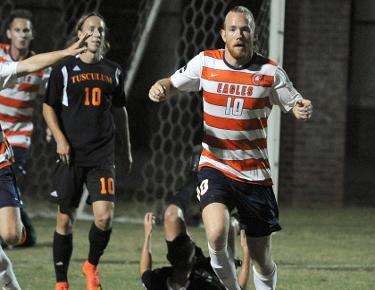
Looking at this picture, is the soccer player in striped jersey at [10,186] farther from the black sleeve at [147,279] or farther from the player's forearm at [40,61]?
the black sleeve at [147,279]

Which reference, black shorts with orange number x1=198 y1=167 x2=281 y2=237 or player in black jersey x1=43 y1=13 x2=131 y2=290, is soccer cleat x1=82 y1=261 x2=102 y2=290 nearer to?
player in black jersey x1=43 y1=13 x2=131 y2=290

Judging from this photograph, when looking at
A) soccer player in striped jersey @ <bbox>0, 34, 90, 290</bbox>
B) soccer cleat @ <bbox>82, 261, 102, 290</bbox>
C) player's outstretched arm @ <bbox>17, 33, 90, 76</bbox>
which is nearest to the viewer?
player's outstretched arm @ <bbox>17, 33, 90, 76</bbox>

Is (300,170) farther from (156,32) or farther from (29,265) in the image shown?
(29,265)

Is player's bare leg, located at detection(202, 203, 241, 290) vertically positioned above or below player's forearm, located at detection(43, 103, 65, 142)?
below

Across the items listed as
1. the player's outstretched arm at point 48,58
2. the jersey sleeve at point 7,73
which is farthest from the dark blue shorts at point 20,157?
the player's outstretched arm at point 48,58

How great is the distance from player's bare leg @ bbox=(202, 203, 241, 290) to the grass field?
148 centimetres

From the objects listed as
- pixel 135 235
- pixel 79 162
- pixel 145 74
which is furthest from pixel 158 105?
pixel 79 162

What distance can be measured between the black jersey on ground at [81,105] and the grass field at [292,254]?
987mm

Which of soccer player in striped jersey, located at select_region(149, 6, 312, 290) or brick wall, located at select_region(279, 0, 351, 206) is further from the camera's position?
brick wall, located at select_region(279, 0, 351, 206)

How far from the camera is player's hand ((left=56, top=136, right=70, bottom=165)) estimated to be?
815 cm

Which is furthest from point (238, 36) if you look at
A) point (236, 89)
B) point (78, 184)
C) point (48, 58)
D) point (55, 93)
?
point (78, 184)

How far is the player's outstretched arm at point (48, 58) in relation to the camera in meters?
6.49

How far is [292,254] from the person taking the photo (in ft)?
34.1

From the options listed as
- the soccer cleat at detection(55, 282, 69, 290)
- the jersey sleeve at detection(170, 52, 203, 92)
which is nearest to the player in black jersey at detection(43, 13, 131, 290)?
the soccer cleat at detection(55, 282, 69, 290)
